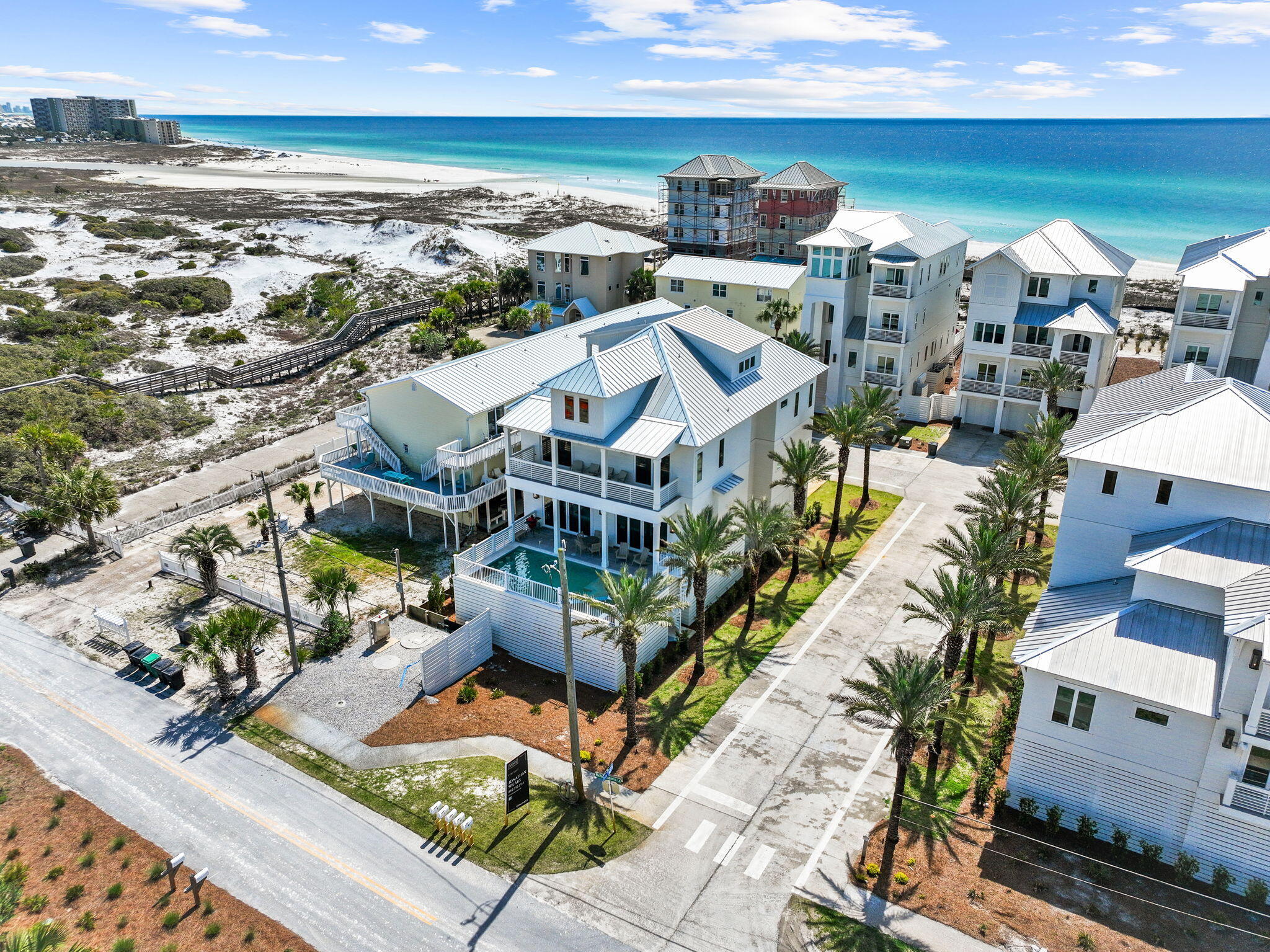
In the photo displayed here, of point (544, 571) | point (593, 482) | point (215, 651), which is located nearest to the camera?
point (215, 651)

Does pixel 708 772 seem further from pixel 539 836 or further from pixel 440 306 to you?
pixel 440 306

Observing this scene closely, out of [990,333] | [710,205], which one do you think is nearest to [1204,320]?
[990,333]

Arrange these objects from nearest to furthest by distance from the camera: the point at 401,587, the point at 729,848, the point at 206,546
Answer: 1. the point at 729,848
2. the point at 206,546
3. the point at 401,587

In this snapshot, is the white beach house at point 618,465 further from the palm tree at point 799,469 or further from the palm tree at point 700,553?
the palm tree at point 700,553

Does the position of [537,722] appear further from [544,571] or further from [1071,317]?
[1071,317]

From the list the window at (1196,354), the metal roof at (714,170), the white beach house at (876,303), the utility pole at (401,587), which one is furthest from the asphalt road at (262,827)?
the metal roof at (714,170)

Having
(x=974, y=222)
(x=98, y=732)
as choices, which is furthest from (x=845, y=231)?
(x=974, y=222)

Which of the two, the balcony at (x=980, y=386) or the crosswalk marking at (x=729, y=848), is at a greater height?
the balcony at (x=980, y=386)
